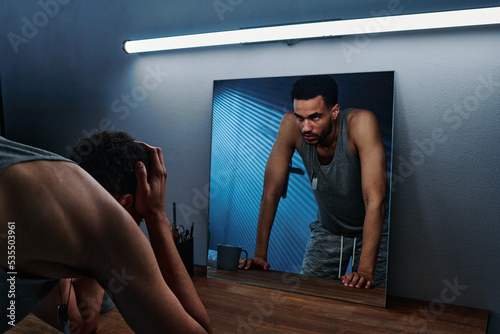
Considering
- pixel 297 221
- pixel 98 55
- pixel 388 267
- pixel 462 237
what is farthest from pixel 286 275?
pixel 98 55

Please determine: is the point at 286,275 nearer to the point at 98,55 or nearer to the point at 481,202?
the point at 481,202

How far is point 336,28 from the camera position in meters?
1.34

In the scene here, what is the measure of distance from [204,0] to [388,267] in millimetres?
1282

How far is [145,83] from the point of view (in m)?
1.86

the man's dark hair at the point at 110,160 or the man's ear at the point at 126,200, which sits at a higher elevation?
the man's dark hair at the point at 110,160

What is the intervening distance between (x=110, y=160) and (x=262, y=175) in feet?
2.76

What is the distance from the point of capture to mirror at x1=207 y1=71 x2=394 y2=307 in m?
1.37

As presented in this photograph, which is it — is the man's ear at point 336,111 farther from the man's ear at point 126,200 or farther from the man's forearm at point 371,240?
the man's ear at point 126,200

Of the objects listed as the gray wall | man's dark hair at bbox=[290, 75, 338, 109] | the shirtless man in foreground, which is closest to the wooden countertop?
the gray wall

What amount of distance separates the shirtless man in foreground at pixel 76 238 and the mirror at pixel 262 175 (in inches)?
35.4

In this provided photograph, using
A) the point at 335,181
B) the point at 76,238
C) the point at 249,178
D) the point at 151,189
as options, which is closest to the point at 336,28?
the point at 335,181

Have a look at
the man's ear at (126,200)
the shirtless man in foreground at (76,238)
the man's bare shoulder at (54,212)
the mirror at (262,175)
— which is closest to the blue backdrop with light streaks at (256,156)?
the mirror at (262,175)

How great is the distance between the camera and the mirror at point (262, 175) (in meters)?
1.37

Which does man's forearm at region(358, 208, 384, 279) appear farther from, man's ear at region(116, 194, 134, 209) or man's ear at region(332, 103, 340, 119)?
man's ear at region(116, 194, 134, 209)
